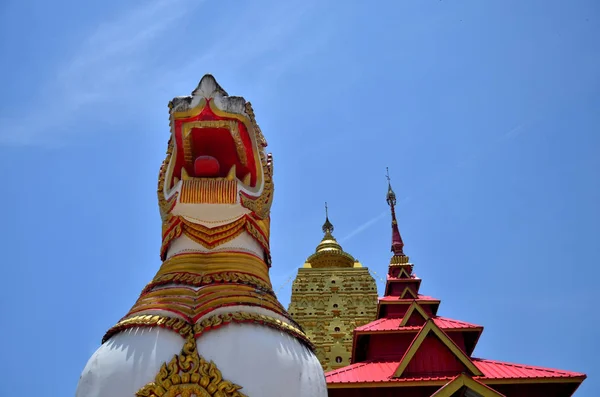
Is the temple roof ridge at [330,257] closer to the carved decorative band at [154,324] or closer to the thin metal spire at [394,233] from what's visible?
the thin metal spire at [394,233]

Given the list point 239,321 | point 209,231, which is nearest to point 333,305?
point 209,231

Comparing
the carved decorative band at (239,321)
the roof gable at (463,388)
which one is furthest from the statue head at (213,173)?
the roof gable at (463,388)

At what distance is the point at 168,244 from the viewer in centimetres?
559

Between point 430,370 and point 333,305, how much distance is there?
11529mm

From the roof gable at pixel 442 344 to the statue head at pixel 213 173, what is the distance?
5.61 metres

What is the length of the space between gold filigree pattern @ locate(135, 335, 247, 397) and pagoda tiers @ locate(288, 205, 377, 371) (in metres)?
16.0

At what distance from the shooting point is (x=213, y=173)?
5684 millimetres

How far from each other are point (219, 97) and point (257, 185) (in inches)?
38.5

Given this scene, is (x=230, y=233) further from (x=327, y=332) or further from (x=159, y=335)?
(x=327, y=332)

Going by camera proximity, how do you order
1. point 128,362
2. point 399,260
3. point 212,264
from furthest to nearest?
point 399,260
point 212,264
point 128,362

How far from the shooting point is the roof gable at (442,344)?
10341 millimetres

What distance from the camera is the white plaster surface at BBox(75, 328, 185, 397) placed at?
420 centimetres

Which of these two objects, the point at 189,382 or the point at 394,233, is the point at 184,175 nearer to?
the point at 189,382

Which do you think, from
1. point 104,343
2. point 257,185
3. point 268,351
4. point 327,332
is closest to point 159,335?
point 104,343
